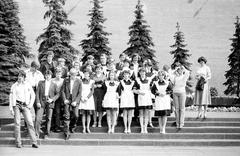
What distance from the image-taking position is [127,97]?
845 centimetres

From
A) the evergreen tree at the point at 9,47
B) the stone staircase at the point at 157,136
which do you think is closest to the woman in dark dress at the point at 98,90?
the stone staircase at the point at 157,136

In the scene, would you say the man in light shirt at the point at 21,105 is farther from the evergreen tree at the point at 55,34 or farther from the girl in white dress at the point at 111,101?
the evergreen tree at the point at 55,34

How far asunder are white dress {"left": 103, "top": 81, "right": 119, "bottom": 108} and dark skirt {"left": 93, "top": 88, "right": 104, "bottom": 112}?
7.3 inches

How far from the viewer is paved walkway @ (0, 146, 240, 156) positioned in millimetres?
7045

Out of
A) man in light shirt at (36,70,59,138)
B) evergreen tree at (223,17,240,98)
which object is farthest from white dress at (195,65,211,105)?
evergreen tree at (223,17,240,98)

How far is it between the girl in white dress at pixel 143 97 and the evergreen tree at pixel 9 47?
1057 centimetres

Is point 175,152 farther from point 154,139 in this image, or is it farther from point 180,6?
point 180,6

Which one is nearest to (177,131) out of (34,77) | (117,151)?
(117,151)

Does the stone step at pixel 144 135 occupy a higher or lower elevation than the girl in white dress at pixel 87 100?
lower

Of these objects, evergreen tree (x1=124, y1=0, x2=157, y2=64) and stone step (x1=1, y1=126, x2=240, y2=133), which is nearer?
stone step (x1=1, y1=126, x2=240, y2=133)

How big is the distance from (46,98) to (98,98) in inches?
51.1

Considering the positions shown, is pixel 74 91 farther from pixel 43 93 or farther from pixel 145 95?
pixel 145 95

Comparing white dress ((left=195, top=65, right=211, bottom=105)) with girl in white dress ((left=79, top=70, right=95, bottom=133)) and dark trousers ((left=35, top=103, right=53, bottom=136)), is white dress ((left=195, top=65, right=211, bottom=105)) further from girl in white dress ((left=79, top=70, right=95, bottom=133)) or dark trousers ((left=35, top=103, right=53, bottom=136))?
dark trousers ((left=35, top=103, right=53, bottom=136))

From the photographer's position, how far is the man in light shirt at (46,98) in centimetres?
803
